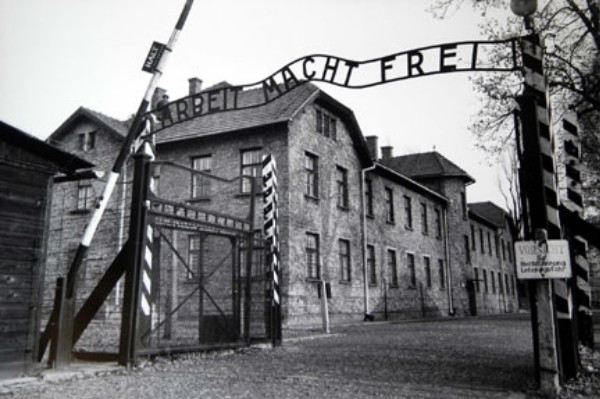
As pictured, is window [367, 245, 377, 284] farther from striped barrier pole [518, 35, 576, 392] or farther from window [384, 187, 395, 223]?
Answer: striped barrier pole [518, 35, 576, 392]

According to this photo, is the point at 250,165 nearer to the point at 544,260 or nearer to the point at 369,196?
the point at 369,196

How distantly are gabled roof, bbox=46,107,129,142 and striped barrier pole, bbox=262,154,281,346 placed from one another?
14117 mm

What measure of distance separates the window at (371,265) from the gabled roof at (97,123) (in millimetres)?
12395

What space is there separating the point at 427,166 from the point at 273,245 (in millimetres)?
28972

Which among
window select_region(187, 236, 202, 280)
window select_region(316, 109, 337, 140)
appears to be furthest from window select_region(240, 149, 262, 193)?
window select_region(316, 109, 337, 140)

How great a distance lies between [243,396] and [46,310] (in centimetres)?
1830

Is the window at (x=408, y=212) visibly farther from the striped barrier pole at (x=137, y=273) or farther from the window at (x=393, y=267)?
the striped barrier pole at (x=137, y=273)

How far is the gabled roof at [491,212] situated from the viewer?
52.1m

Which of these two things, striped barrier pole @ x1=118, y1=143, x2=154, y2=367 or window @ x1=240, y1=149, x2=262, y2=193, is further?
window @ x1=240, y1=149, x2=262, y2=193

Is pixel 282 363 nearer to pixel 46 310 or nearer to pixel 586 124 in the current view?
pixel 46 310

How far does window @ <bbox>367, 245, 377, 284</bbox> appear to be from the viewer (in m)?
25.4

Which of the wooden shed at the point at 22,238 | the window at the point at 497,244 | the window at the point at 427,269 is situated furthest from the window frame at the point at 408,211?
the wooden shed at the point at 22,238

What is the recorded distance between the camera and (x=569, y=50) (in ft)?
53.2

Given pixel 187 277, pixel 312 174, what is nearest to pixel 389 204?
pixel 312 174
